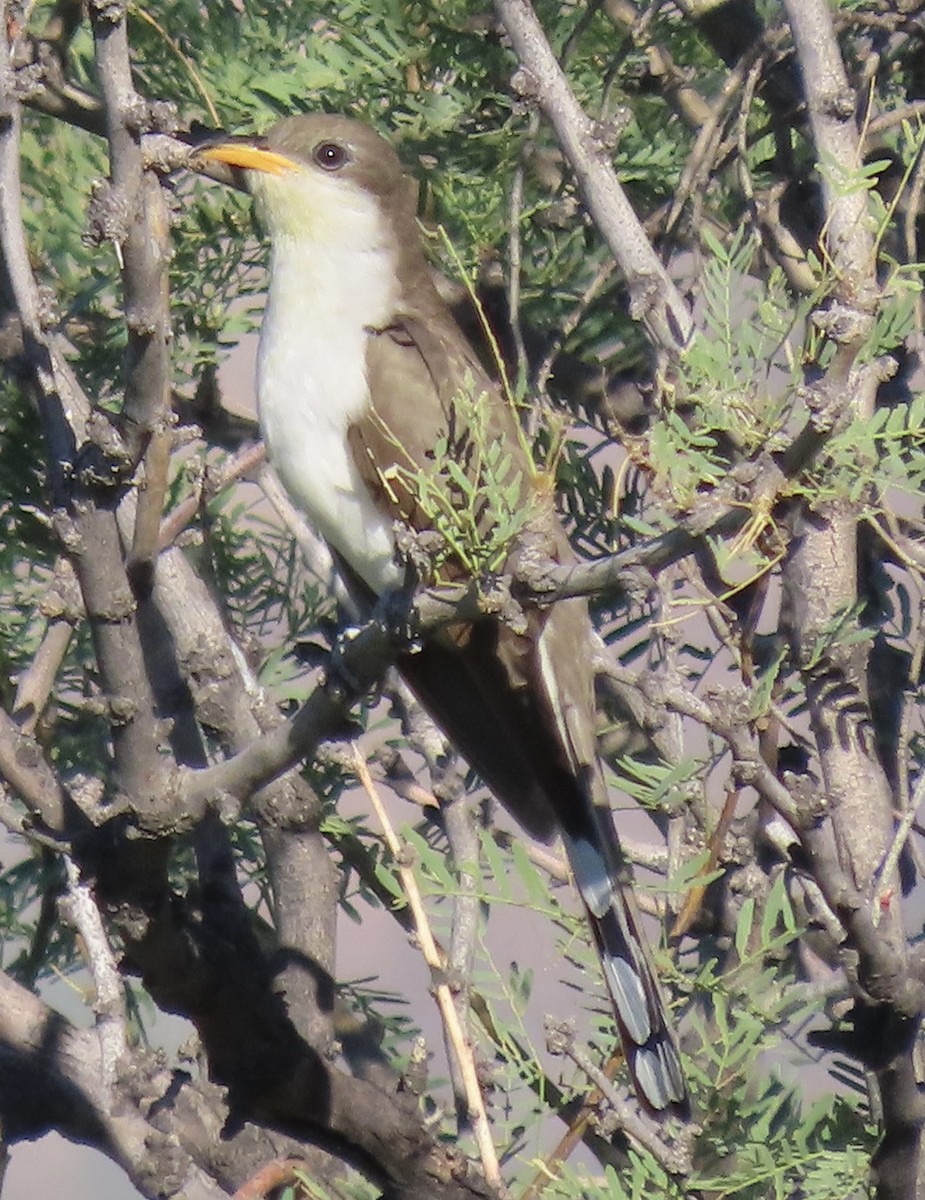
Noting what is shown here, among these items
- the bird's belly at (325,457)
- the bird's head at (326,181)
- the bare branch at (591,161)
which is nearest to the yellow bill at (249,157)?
the bird's head at (326,181)

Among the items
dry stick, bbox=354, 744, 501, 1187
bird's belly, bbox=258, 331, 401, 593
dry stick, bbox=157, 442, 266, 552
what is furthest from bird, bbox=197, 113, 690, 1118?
dry stick, bbox=354, 744, 501, 1187

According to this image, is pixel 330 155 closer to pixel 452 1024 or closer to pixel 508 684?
pixel 508 684

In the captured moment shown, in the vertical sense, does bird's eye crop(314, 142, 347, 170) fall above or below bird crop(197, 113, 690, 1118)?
above

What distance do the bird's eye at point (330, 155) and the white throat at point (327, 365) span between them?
2.7 inches

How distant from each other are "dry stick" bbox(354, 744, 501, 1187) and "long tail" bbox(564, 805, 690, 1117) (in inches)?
8.0

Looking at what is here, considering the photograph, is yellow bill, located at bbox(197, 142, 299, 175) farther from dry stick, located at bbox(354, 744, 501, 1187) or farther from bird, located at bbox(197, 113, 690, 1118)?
dry stick, located at bbox(354, 744, 501, 1187)

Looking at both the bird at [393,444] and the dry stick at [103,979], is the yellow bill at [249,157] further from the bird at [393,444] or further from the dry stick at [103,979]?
the dry stick at [103,979]

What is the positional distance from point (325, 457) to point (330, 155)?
64 cm

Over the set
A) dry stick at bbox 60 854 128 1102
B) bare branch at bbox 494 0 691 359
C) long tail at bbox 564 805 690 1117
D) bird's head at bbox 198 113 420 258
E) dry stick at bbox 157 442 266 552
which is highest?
bird's head at bbox 198 113 420 258

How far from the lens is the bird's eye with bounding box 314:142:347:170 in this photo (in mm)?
3061

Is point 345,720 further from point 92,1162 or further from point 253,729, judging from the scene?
point 92,1162

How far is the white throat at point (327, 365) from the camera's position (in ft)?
9.09

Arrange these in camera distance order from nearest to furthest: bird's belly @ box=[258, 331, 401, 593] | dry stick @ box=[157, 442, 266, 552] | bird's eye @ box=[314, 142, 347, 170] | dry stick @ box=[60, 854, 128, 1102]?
dry stick @ box=[60, 854, 128, 1102] < dry stick @ box=[157, 442, 266, 552] < bird's belly @ box=[258, 331, 401, 593] < bird's eye @ box=[314, 142, 347, 170]

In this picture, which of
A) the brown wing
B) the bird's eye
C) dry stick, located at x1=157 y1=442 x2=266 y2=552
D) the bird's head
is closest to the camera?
→ dry stick, located at x1=157 y1=442 x2=266 y2=552
